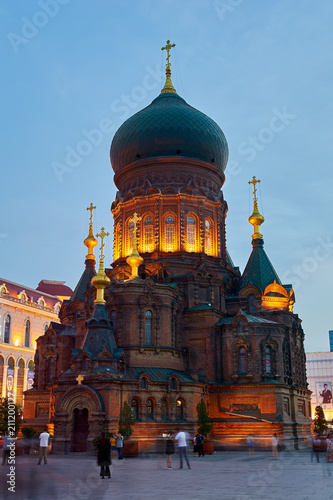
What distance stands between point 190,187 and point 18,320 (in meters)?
25.2

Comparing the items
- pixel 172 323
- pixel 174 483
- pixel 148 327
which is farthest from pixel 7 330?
pixel 174 483

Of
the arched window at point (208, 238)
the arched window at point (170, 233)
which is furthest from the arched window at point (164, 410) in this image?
the arched window at point (208, 238)

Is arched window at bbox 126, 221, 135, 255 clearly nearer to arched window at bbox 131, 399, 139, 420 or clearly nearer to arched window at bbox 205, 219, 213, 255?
arched window at bbox 205, 219, 213, 255

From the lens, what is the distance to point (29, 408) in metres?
41.5

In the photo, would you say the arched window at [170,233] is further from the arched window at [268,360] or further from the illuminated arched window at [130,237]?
the arched window at [268,360]

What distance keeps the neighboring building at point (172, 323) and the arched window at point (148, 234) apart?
0.08 m

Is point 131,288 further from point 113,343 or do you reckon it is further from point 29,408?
point 29,408

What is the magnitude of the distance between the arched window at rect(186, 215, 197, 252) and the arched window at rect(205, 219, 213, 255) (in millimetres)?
1075

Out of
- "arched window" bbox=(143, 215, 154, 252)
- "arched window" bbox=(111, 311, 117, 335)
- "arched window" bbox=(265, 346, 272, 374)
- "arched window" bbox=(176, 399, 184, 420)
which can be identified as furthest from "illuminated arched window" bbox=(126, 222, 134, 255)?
"arched window" bbox=(176, 399, 184, 420)

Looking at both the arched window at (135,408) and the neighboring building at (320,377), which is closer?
the arched window at (135,408)

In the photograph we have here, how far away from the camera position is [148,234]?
43.6 metres

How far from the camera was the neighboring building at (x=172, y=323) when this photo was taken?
33031 mm

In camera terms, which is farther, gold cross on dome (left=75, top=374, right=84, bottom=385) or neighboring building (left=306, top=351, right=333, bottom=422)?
neighboring building (left=306, top=351, right=333, bottom=422)

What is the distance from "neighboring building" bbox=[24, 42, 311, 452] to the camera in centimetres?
3303
